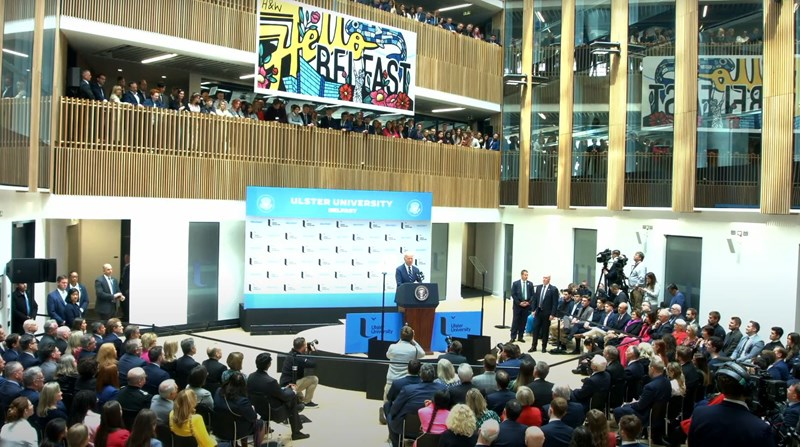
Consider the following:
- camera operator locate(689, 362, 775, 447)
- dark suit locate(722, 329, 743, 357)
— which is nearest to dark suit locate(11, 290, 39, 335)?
camera operator locate(689, 362, 775, 447)

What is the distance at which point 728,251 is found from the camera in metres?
16.6

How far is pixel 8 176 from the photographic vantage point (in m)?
11.3

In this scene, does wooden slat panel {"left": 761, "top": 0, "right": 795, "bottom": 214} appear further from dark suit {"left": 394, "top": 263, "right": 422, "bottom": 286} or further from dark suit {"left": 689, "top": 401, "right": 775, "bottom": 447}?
dark suit {"left": 689, "top": 401, "right": 775, "bottom": 447}

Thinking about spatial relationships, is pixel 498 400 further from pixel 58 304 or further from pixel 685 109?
Result: pixel 685 109

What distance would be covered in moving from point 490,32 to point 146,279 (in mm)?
14987

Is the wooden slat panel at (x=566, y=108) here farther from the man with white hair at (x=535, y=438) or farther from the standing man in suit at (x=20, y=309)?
the man with white hair at (x=535, y=438)

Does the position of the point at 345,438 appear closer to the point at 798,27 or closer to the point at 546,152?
the point at 798,27

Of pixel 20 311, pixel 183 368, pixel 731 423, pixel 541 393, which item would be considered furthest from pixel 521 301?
pixel 731 423

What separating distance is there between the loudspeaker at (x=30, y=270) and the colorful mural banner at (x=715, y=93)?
1451cm

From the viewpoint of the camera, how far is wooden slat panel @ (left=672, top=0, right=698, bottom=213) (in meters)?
17.4

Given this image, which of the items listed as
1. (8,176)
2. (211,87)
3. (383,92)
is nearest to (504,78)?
(383,92)

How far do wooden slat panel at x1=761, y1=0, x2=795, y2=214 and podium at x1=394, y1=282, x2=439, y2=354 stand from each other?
758cm

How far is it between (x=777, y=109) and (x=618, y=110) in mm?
5174

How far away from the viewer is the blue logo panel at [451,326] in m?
14.5
